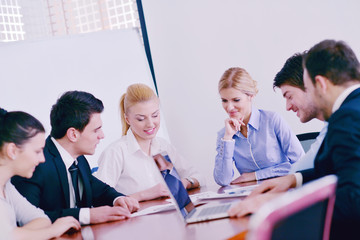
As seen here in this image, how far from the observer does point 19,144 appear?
5.96ft

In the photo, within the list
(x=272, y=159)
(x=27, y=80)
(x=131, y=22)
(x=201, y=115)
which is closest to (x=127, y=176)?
(x=272, y=159)

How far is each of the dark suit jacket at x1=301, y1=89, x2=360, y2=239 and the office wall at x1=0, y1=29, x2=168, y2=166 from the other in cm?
256

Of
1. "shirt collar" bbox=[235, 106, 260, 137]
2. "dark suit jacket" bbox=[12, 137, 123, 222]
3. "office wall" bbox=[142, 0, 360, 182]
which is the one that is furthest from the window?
"dark suit jacket" bbox=[12, 137, 123, 222]

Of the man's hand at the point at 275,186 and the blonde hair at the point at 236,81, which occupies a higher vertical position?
the blonde hair at the point at 236,81

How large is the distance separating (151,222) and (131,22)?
3215mm

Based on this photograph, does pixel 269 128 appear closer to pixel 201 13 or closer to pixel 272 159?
pixel 272 159

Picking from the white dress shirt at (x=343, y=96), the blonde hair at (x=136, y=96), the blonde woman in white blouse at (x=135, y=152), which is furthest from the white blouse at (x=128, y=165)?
the white dress shirt at (x=343, y=96)

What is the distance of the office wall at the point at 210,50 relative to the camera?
4.39 meters

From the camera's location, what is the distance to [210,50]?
14.8ft

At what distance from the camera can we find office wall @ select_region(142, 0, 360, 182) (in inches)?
173

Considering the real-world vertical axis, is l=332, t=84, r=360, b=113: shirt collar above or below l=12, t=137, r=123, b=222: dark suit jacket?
above

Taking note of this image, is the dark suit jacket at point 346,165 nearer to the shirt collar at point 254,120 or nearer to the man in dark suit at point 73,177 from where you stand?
the man in dark suit at point 73,177

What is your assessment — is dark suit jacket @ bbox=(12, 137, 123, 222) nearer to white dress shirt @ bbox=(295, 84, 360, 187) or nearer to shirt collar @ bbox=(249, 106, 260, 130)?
shirt collar @ bbox=(249, 106, 260, 130)

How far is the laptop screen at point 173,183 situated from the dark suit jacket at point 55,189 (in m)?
0.51
